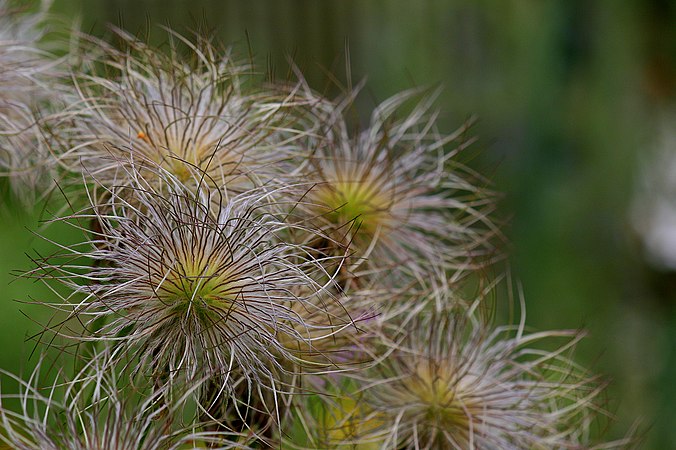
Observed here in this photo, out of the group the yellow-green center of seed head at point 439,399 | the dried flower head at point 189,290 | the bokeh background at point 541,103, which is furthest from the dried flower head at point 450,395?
the bokeh background at point 541,103

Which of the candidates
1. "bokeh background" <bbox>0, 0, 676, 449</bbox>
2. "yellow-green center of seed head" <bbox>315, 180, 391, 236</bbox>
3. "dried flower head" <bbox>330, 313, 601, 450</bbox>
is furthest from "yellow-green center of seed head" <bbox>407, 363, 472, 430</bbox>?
"bokeh background" <bbox>0, 0, 676, 449</bbox>

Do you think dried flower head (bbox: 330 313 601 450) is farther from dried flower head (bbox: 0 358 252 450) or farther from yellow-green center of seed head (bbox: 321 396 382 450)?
dried flower head (bbox: 0 358 252 450)

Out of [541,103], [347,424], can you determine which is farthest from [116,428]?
[541,103]

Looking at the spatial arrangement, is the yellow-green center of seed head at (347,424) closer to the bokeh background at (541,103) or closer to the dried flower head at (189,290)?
the dried flower head at (189,290)

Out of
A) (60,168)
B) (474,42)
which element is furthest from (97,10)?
(60,168)

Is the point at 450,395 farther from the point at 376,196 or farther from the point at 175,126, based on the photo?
the point at 175,126

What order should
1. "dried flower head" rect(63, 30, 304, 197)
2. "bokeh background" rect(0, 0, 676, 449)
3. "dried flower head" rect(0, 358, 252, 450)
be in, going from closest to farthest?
"dried flower head" rect(0, 358, 252, 450), "dried flower head" rect(63, 30, 304, 197), "bokeh background" rect(0, 0, 676, 449)

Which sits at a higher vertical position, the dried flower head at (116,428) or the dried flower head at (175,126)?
the dried flower head at (175,126)
